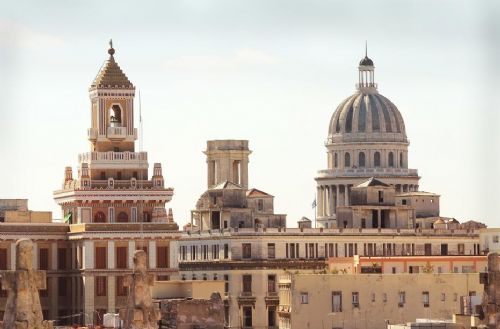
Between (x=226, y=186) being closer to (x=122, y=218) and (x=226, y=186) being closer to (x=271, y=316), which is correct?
(x=271, y=316)

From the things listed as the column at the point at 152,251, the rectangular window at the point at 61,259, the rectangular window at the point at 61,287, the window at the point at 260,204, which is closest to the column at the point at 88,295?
the rectangular window at the point at 61,287

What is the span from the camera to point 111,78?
472 feet

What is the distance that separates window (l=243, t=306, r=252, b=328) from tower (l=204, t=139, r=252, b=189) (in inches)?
825

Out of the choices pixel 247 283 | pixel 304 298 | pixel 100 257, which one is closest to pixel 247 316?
pixel 247 283

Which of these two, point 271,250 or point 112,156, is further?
point 271,250

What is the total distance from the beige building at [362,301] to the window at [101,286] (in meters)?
12.2

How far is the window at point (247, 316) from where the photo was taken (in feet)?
525

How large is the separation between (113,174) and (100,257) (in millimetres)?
6586

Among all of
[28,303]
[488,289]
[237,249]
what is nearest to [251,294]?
[237,249]

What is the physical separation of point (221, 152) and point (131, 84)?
39916 millimetres

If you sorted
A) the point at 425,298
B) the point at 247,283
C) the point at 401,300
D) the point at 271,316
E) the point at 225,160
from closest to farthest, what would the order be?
1. the point at 401,300
2. the point at 425,298
3. the point at 271,316
4. the point at 247,283
5. the point at 225,160

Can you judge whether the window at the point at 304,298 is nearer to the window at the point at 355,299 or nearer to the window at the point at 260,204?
the window at the point at 355,299

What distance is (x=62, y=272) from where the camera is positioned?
140m

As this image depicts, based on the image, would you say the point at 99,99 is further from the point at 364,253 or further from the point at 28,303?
the point at 28,303
